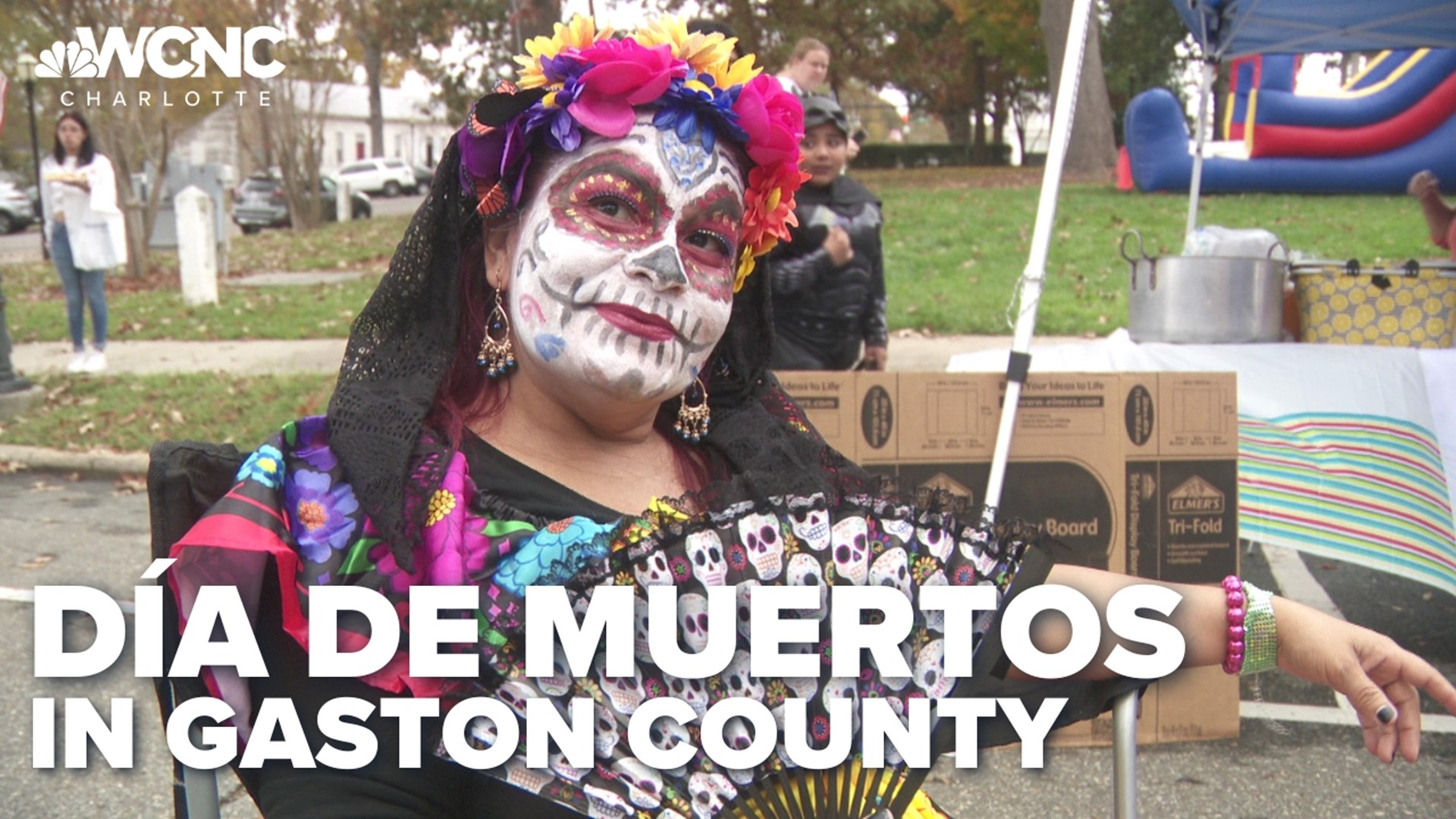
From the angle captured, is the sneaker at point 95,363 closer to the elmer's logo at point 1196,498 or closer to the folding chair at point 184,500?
the elmer's logo at point 1196,498

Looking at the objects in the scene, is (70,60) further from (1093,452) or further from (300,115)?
(1093,452)

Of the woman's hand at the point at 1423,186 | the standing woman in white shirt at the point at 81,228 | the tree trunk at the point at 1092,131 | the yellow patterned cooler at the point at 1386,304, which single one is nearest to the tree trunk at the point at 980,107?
the tree trunk at the point at 1092,131

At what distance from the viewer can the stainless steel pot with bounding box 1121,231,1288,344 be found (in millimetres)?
4246

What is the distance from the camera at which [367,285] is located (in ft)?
41.2

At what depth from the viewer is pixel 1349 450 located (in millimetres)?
4008

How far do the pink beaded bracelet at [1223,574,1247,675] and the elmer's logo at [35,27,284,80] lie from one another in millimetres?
12527

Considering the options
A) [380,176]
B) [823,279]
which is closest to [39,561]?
[823,279]

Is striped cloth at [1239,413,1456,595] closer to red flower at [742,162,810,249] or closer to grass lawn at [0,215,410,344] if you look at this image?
red flower at [742,162,810,249]

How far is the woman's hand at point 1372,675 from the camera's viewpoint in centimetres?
135

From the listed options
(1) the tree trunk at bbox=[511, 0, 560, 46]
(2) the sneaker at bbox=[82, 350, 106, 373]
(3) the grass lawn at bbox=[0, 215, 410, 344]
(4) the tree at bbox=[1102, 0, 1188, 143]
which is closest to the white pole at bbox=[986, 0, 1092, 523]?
(1) the tree trunk at bbox=[511, 0, 560, 46]

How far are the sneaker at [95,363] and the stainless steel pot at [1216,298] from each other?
6.67 m

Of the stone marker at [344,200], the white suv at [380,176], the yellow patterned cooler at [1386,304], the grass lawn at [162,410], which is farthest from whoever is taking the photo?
the white suv at [380,176]

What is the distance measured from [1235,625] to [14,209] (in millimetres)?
30747

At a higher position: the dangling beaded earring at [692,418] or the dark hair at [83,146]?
the dark hair at [83,146]
